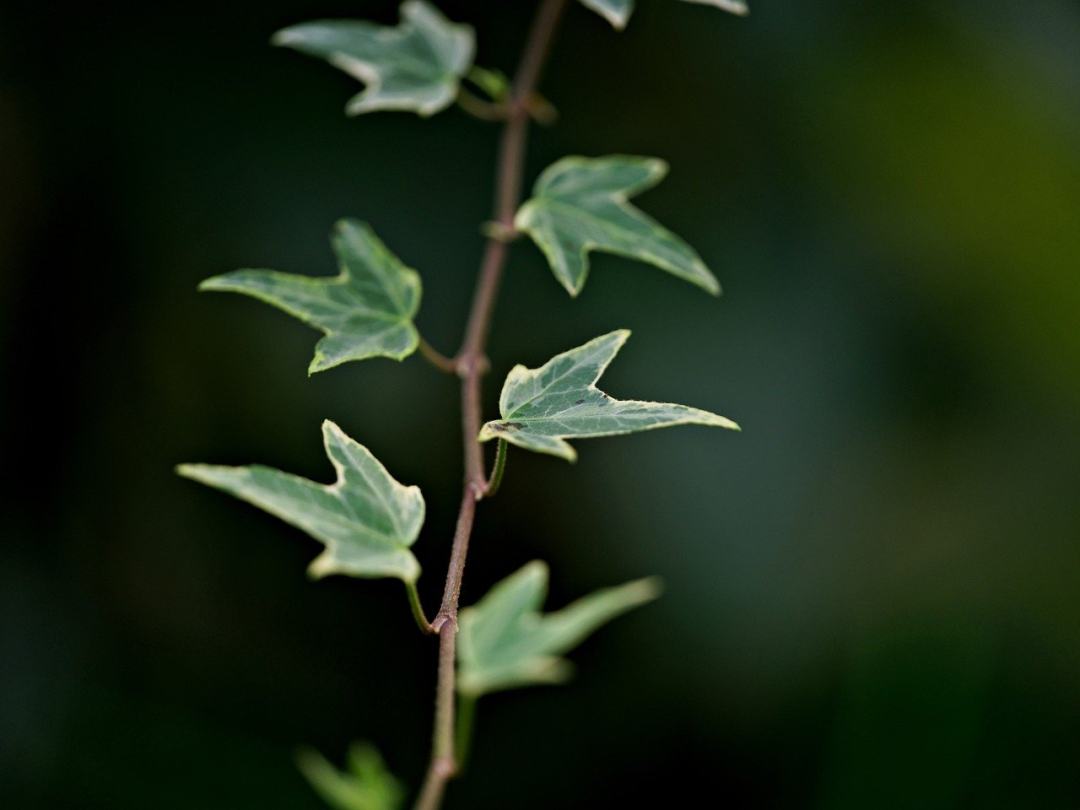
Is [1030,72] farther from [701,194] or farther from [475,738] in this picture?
[475,738]

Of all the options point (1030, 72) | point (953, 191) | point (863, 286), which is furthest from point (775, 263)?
point (1030, 72)

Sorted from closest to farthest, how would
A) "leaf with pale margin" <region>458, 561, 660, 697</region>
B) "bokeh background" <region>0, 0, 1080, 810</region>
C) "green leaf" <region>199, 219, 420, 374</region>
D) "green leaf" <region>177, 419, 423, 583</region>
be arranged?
"green leaf" <region>177, 419, 423, 583</region>, "green leaf" <region>199, 219, 420, 374</region>, "leaf with pale margin" <region>458, 561, 660, 697</region>, "bokeh background" <region>0, 0, 1080, 810</region>

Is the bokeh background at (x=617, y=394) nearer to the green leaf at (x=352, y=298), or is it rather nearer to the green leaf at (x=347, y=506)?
the green leaf at (x=352, y=298)

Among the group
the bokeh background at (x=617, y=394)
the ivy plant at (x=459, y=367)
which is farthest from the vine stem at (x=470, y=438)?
the bokeh background at (x=617, y=394)

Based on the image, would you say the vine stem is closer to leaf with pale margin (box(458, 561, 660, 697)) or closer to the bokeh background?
leaf with pale margin (box(458, 561, 660, 697))

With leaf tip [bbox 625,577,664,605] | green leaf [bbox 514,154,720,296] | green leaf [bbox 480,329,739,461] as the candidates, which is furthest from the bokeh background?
green leaf [bbox 480,329,739,461]
